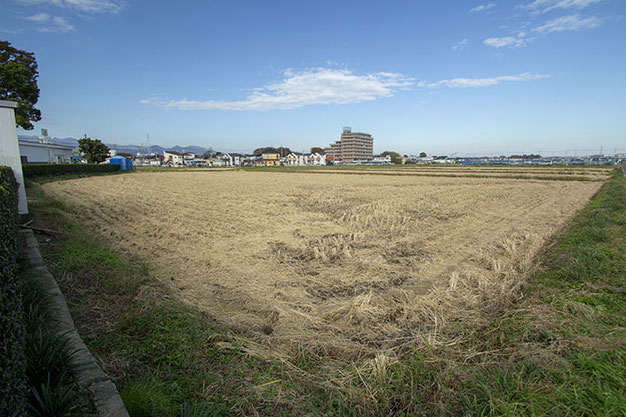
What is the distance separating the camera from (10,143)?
31.5 feet

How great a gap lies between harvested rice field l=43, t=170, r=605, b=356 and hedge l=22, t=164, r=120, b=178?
2295 cm

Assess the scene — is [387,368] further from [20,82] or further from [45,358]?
[20,82]

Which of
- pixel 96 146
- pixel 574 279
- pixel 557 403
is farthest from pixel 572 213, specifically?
pixel 96 146

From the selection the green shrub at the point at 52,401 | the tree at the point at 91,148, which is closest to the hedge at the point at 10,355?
the green shrub at the point at 52,401

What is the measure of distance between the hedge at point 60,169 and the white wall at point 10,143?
25.8m

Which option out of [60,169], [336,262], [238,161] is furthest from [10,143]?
[238,161]

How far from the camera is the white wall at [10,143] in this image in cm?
923

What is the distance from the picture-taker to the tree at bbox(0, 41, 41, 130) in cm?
3234

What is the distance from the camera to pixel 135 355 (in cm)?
344

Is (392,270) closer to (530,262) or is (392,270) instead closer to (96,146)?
(530,262)

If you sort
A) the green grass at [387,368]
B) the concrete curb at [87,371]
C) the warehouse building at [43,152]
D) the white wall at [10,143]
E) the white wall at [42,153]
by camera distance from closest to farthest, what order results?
the concrete curb at [87,371]
the green grass at [387,368]
the white wall at [10,143]
the warehouse building at [43,152]
the white wall at [42,153]

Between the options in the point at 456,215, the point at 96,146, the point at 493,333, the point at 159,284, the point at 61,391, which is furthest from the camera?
the point at 96,146

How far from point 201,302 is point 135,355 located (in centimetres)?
174

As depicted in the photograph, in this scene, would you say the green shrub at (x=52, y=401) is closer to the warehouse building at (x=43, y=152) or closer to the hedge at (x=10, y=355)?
the hedge at (x=10, y=355)
